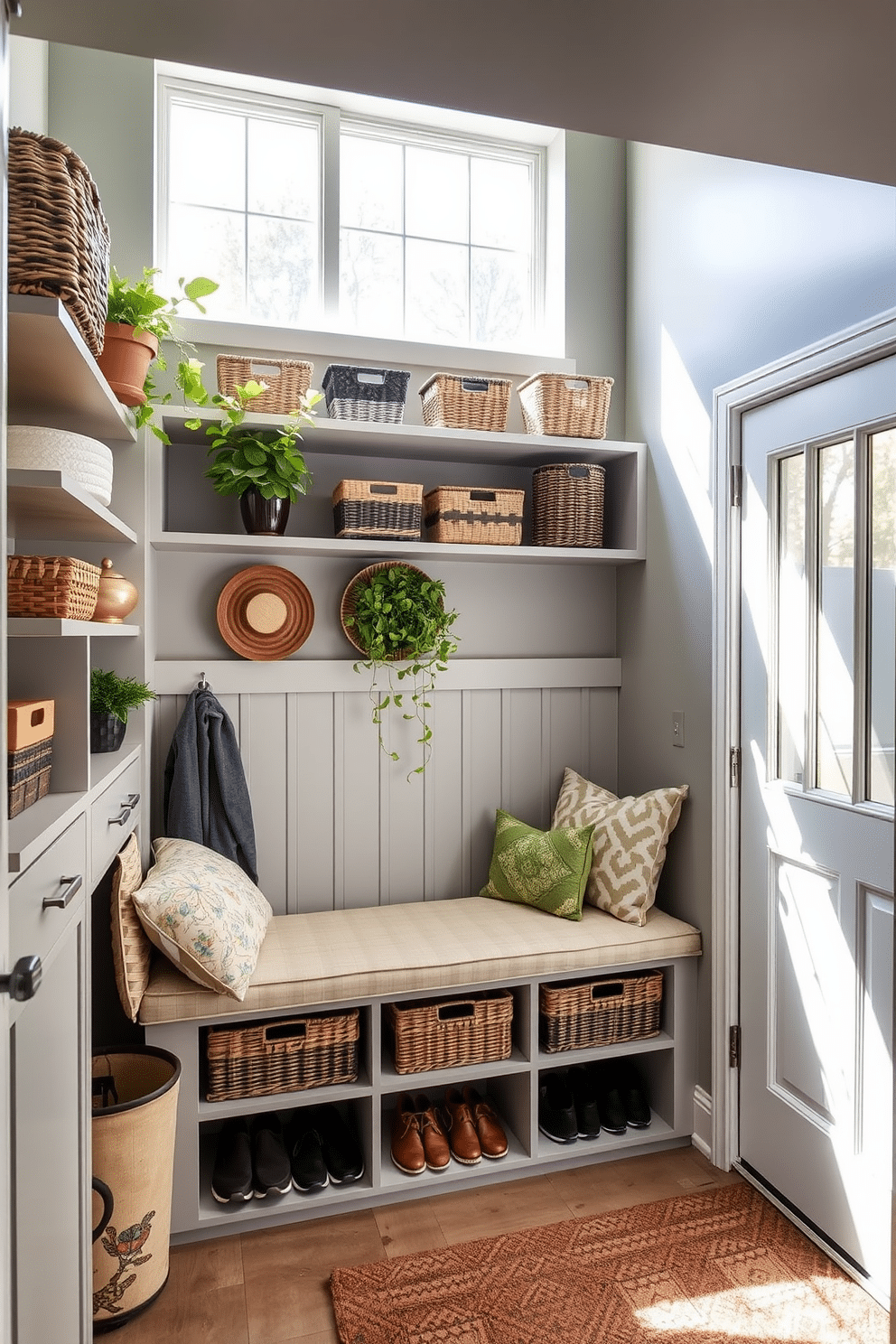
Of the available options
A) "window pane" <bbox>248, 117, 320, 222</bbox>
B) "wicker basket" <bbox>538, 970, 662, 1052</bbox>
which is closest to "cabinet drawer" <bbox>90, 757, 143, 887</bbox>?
"wicker basket" <bbox>538, 970, 662, 1052</bbox>

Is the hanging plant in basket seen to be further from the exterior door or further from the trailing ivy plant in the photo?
the exterior door

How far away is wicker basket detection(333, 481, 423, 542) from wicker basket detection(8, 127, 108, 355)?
118cm

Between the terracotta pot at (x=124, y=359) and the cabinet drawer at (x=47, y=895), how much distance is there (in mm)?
1069

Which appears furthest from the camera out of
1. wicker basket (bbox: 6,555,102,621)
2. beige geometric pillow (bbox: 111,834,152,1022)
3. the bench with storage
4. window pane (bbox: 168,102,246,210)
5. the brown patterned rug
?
window pane (bbox: 168,102,246,210)

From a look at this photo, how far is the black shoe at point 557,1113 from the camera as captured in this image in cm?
245

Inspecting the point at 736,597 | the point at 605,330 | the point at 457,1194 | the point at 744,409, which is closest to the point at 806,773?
the point at 736,597

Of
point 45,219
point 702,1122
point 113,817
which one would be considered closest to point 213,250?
point 45,219

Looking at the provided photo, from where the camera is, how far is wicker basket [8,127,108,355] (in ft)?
4.28

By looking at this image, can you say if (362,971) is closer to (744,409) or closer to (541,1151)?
(541,1151)

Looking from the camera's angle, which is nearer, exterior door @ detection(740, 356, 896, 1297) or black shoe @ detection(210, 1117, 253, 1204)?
exterior door @ detection(740, 356, 896, 1297)

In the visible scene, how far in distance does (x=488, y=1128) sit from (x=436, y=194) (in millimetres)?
2871

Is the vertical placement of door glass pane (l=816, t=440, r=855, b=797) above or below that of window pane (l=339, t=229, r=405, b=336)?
below

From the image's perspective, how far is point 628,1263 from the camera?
6.70 ft

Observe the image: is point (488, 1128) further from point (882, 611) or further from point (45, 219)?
point (45, 219)
